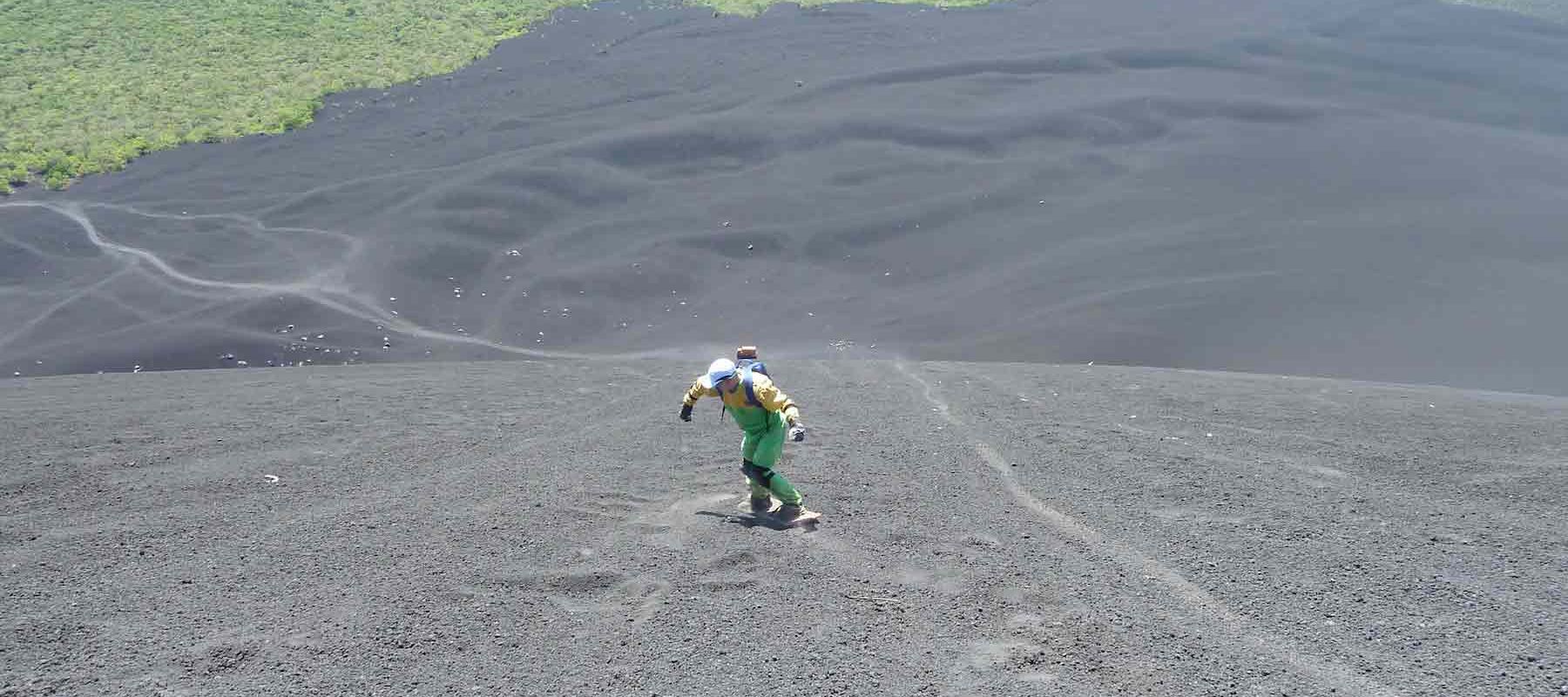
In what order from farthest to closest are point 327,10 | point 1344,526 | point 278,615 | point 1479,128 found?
point 327,10 → point 1479,128 → point 1344,526 → point 278,615

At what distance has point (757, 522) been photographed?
8.88m

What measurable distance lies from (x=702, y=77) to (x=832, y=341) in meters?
15.1

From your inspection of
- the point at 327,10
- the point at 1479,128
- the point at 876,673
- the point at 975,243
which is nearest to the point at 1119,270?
the point at 975,243

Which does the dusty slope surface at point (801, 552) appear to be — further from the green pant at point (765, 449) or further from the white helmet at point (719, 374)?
the white helmet at point (719, 374)

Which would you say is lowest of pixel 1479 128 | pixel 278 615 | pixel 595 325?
pixel 595 325

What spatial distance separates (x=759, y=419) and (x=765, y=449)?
256 millimetres

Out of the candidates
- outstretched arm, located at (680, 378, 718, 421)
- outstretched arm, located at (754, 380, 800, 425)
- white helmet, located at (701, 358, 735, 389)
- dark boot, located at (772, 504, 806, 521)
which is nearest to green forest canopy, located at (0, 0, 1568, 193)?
outstretched arm, located at (680, 378, 718, 421)

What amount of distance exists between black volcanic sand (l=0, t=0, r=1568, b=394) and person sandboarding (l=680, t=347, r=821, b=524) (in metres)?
9.36

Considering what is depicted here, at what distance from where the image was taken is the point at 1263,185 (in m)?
23.7

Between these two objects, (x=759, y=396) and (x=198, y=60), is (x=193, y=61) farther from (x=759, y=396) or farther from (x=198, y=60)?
(x=759, y=396)

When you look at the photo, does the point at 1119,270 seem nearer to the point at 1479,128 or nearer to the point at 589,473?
the point at 1479,128

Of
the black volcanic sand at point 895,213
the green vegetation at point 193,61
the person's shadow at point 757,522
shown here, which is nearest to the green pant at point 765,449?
the person's shadow at point 757,522

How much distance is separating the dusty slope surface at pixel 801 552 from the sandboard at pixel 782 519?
0.15 meters

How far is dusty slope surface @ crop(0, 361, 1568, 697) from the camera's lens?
20.7 ft
